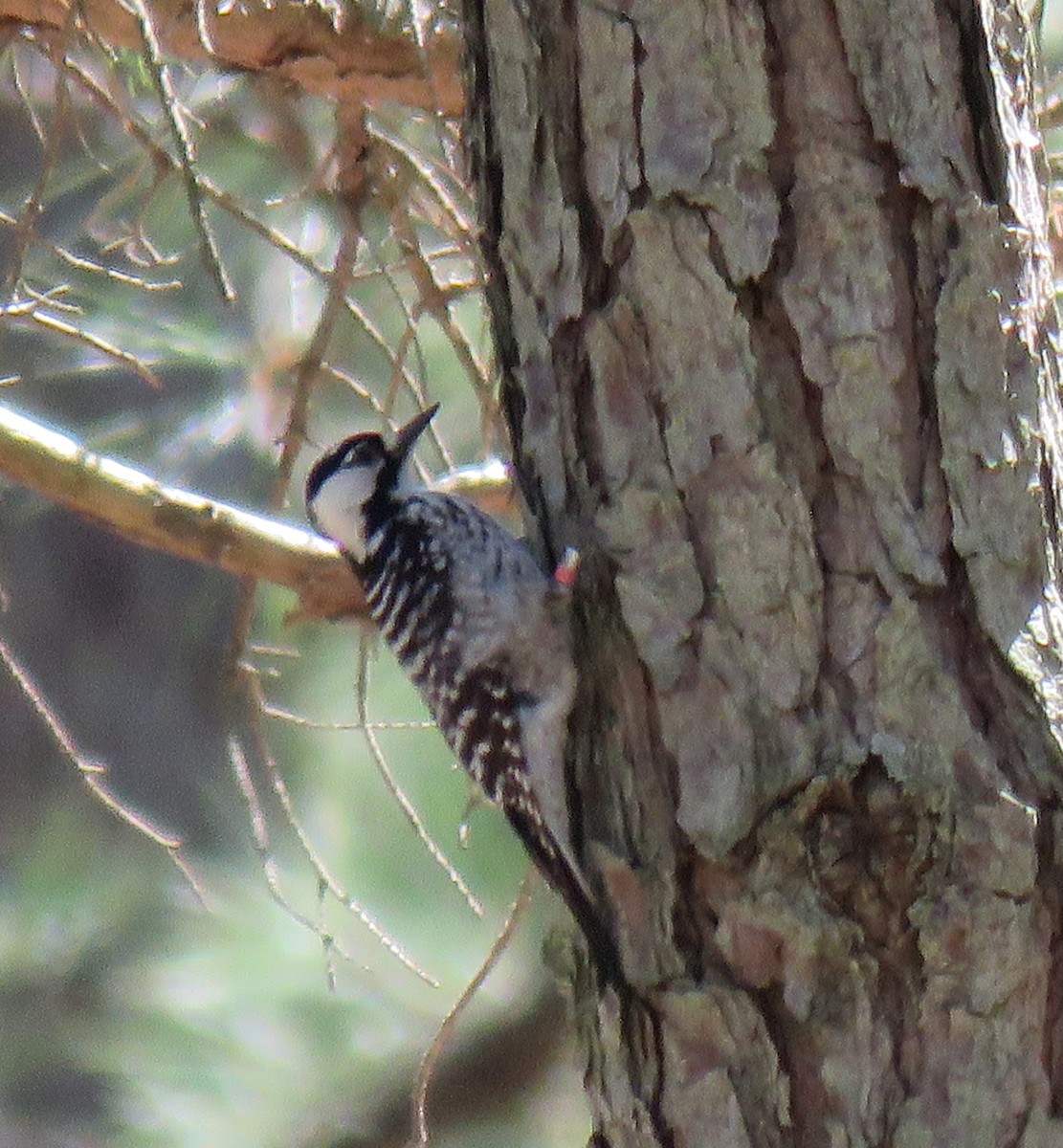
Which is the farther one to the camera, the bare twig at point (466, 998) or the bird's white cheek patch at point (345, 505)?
the bird's white cheek patch at point (345, 505)

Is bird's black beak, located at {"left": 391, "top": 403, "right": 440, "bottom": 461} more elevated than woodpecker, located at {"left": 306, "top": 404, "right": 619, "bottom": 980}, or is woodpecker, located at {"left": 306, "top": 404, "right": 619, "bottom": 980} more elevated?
bird's black beak, located at {"left": 391, "top": 403, "right": 440, "bottom": 461}

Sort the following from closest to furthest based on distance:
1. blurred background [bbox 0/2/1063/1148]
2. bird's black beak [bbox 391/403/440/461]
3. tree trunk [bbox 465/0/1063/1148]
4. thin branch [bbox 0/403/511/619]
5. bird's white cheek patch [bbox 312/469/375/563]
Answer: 1. tree trunk [bbox 465/0/1063/1148]
2. thin branch [bbox 0/403/511/619]
3. bird's black beak [bbox 391/403/440/461]
4. bird's white cheek patch [bbox 312/469/375/563]
5. blurred background [bbox 0/2/1063/1148]

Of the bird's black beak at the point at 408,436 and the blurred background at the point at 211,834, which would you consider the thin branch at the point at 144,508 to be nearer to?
the bird's black beak at the point at 408,436

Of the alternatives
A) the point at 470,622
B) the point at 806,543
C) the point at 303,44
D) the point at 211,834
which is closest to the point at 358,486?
the point at 470,622

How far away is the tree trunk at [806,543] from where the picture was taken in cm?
176

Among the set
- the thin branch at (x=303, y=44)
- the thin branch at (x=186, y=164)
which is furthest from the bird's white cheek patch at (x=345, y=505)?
the thin branch at (x=186, y=164)

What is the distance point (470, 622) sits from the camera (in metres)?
2.78

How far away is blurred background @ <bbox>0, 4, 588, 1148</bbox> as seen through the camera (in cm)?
435

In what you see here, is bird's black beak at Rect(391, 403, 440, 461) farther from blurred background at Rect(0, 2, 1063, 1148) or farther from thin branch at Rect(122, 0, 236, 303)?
blurred background at Rect(0, 2, 1063, 1148)

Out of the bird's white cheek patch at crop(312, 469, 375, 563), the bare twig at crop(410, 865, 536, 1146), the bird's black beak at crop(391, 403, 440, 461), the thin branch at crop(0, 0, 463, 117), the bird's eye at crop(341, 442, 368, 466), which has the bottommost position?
the bare twig at crop(410, 865, 536, 1146)

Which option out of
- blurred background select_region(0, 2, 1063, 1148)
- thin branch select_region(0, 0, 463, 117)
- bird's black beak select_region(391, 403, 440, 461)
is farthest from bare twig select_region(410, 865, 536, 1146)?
blurred background select_region(0, 2, 1063, 1148)

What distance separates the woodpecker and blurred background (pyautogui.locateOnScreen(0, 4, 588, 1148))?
101cm

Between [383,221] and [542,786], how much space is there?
1.51 meters

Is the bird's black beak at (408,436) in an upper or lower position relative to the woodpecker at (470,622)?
upper
